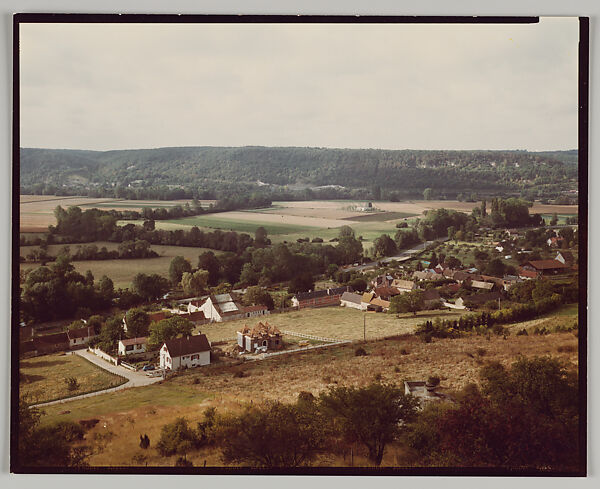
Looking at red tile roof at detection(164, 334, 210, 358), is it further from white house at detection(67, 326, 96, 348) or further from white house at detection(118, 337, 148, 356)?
white house at detection(67, 326, 96, 348)

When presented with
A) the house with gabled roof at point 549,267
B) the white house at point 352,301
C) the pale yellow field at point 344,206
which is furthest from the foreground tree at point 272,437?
the house with gabled roof at point 549,267

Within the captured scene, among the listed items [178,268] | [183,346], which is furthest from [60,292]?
[183,346]

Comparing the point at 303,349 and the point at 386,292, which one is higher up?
the point at 386,292

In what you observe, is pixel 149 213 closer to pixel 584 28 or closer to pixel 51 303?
pixel 51 303

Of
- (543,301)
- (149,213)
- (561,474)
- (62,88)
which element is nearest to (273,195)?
(149,213)

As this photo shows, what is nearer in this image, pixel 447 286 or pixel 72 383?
pixel 72 383

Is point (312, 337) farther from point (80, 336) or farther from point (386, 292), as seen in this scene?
point (80, 336)
